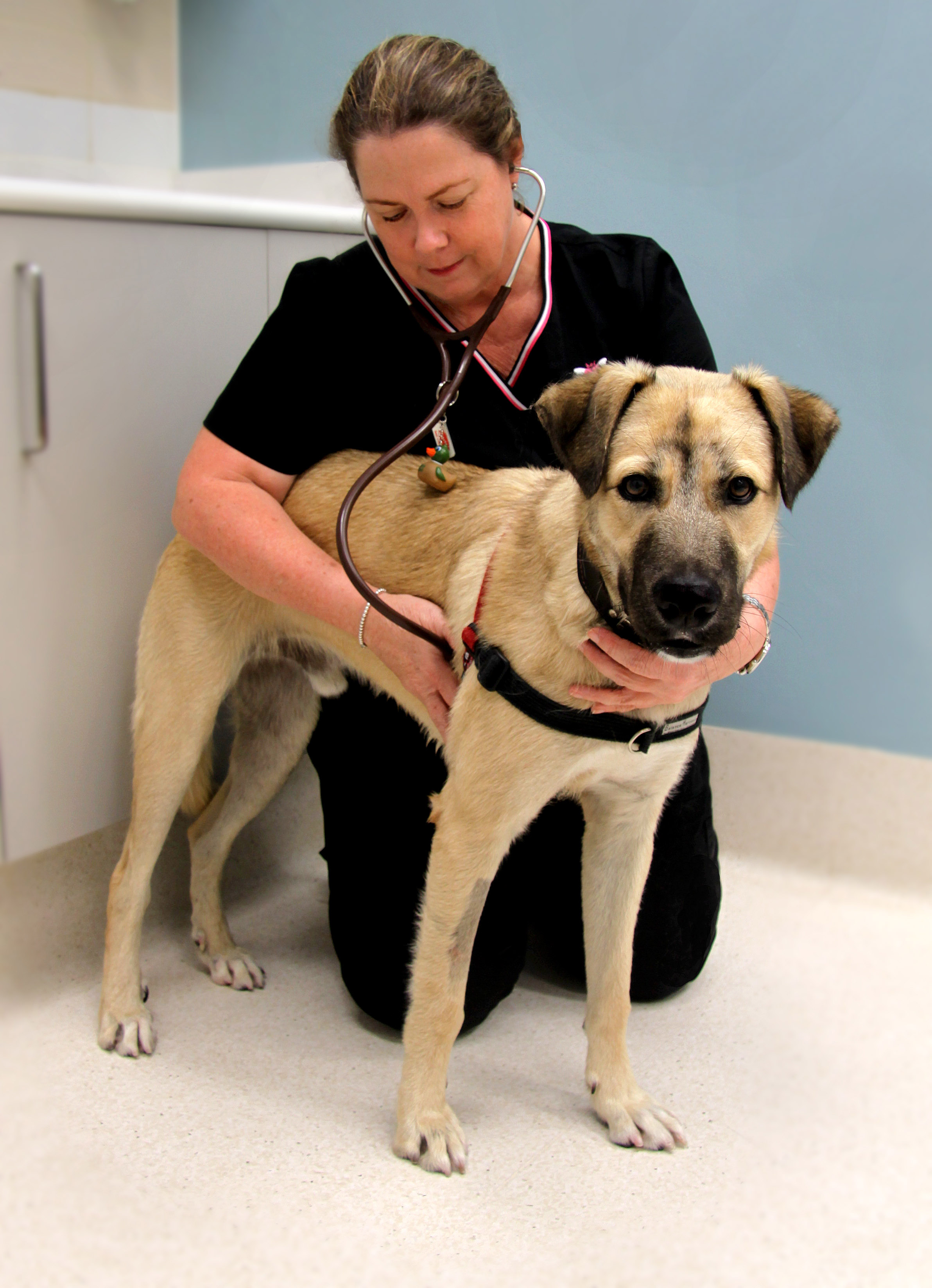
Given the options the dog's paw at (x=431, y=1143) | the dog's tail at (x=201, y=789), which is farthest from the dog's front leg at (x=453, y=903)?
the dog's tail at (x=201, y=789)

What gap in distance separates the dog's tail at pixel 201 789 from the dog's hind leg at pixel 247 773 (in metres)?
0.03

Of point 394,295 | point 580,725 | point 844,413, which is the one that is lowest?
point 580,725

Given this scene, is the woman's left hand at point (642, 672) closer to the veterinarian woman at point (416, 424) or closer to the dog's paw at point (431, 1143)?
the veterinarian woman at point (416, 424)

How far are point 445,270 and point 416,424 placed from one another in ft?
0.95

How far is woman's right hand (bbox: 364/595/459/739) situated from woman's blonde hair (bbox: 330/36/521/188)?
699 mm

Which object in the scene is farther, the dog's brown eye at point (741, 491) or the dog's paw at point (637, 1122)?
the dog's paw at point (637, 1122)

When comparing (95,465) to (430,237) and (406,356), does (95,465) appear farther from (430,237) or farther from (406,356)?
(430,237)

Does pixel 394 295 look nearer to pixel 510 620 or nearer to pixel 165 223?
pixel 165 223

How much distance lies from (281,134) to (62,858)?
221 cm

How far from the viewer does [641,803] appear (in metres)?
1.58

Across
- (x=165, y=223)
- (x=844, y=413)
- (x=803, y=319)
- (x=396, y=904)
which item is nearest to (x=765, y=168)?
(x=803, y=319)

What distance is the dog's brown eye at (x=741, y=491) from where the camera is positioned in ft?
4.28

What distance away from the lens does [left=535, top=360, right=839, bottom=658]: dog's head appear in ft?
4.00

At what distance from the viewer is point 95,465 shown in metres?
1.89
